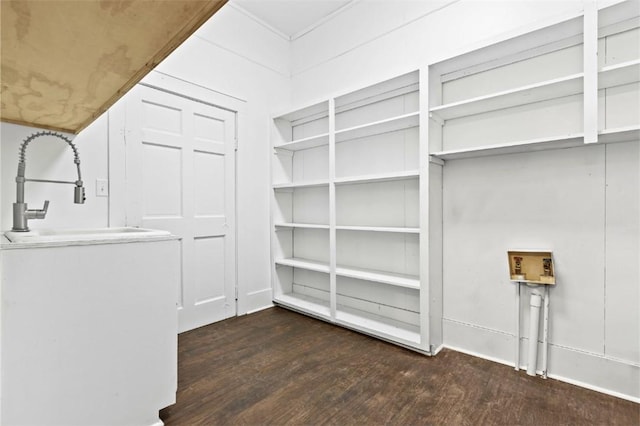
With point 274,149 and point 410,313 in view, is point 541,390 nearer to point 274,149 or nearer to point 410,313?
point 410,313

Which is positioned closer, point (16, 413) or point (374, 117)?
point (16, 413)

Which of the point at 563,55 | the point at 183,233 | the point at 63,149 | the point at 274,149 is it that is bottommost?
the point at 183,233

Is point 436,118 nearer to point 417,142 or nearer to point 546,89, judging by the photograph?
point 417,142

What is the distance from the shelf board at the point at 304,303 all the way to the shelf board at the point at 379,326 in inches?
6.4

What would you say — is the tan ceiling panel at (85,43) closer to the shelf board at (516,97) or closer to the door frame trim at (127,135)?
the door frame trim at (127,135)

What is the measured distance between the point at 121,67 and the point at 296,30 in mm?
2916

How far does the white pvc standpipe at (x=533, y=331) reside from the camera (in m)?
1.94

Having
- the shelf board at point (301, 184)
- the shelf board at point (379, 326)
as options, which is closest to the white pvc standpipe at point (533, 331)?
the shelf board at point (379, 326)

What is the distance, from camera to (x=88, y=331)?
1271 millimetres

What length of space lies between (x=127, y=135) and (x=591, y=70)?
3058 mm

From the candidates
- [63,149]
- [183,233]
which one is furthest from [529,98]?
[63,149]

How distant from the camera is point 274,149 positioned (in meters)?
3.38

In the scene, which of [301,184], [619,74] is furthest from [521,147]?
[301,184]

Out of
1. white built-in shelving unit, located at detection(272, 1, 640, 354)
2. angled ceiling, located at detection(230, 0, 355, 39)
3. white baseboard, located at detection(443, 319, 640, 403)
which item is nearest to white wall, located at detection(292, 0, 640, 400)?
white baseboard, located at detection(443, 319, 640, 403)
